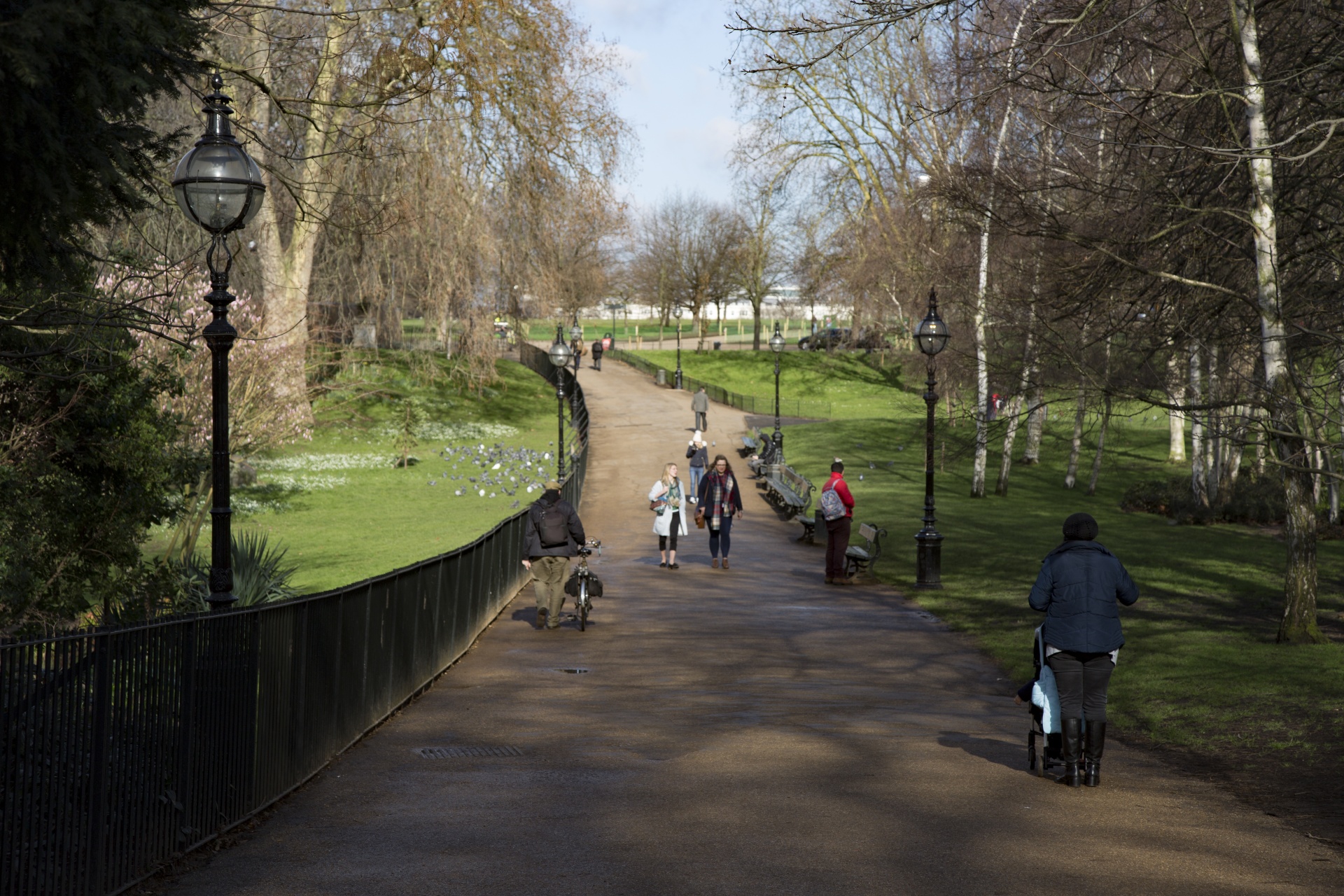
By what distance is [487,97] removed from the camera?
111 feet

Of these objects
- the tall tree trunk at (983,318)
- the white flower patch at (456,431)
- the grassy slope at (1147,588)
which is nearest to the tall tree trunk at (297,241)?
the white flower patch at (456,431)

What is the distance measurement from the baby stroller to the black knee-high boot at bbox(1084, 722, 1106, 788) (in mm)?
183

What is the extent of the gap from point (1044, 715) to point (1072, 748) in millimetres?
315

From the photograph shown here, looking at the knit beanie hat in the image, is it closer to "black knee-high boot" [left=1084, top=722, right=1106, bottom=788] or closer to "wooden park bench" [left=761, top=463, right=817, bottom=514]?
"black knee-high boot" [left=1084, top=722, right=1106, bottom=788]

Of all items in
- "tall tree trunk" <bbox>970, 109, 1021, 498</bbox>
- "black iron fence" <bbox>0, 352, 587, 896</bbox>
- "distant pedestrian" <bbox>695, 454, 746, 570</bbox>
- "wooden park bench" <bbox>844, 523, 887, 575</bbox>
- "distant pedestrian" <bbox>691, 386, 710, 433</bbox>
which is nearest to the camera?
"black iron fence" <bbox>0, 352, 587, 896</bbox>

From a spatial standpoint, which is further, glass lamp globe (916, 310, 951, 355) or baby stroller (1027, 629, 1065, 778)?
→ glass lamp globe (916, 310, 951, 355)

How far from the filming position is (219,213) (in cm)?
855

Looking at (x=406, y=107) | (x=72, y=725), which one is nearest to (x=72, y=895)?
(x=72, y=725)

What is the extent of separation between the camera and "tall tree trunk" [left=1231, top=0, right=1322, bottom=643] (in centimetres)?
1382

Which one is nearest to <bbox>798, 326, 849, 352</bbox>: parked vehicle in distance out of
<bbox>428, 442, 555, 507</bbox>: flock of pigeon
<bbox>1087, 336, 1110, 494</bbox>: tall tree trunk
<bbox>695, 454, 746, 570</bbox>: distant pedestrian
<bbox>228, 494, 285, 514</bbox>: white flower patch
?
<bbox>1087, 336, 1110, 494</bbox>: tall tree trunk

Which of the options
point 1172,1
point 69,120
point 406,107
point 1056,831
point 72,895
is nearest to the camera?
point 72,895

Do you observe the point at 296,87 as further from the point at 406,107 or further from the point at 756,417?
the point at 756,417

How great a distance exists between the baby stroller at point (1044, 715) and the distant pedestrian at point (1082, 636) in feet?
0.25

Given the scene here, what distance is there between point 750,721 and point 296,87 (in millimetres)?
28036
